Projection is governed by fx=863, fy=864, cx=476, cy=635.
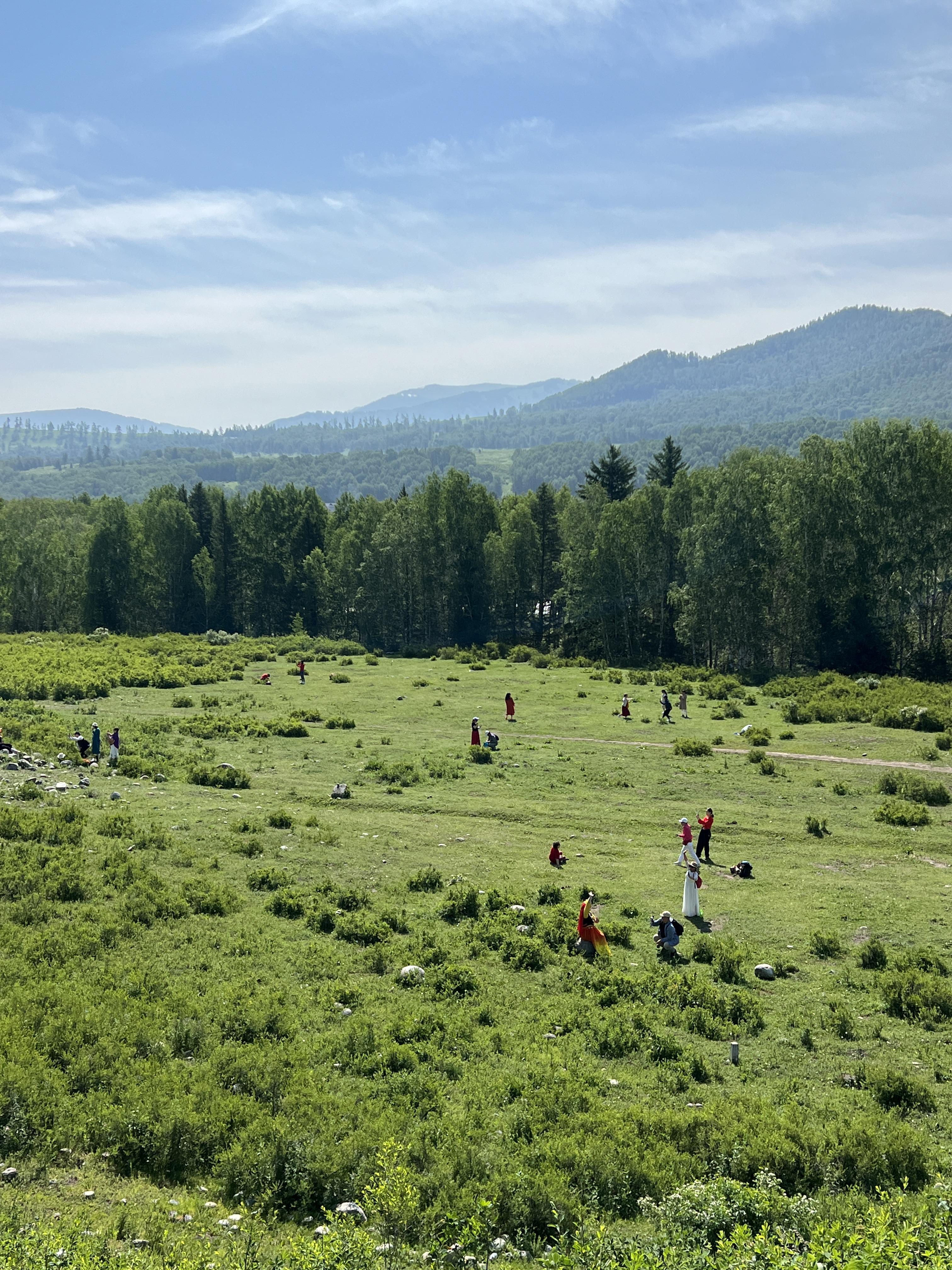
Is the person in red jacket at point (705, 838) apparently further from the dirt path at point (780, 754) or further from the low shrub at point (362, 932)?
the dirt path at point (780, 754)

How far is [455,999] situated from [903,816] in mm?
19266

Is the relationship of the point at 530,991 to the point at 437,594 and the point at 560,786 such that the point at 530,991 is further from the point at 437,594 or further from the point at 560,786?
the point at 437,594

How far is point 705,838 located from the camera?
24.7 m

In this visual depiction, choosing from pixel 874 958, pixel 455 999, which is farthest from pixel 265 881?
pixel 874 958

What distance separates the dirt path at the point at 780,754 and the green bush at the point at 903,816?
7.28m

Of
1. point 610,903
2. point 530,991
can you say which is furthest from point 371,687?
point 530,991

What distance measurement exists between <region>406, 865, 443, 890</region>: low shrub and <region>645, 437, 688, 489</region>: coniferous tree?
82.7m

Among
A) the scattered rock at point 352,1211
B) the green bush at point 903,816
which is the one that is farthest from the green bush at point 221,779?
the scattered rock at point 352,1211

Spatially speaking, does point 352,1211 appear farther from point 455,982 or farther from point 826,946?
point 826,946

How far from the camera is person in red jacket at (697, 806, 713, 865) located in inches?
966

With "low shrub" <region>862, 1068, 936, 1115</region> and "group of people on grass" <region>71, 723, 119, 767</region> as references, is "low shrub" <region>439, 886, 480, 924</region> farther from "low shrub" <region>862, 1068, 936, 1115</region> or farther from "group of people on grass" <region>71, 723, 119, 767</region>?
"group of people on grass" <region>71, 723, 119, 767</region>

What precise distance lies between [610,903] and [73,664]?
53.7 m

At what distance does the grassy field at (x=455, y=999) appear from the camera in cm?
1081

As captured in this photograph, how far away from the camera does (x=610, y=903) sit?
21203 millimetres
